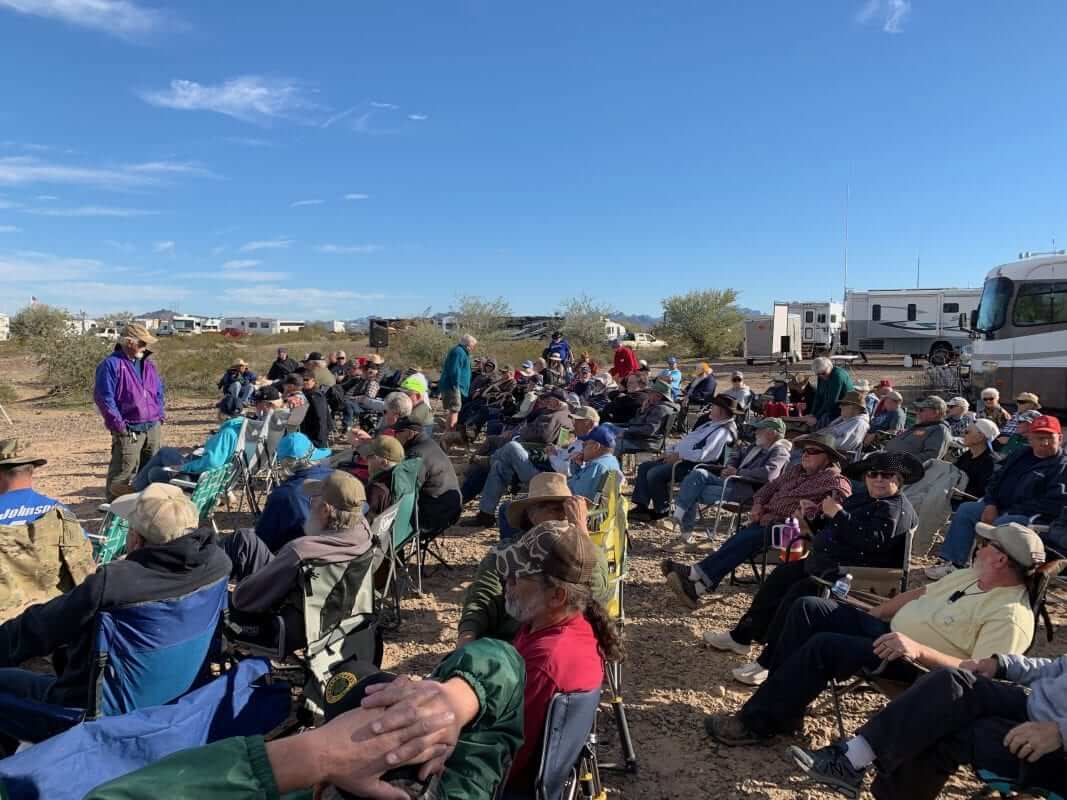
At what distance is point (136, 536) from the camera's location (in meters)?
2.58

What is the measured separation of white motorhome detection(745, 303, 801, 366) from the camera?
2714 centimetres

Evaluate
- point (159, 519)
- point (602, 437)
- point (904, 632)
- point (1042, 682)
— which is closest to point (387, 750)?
point (159, 519)

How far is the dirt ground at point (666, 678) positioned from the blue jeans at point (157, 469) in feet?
2.13

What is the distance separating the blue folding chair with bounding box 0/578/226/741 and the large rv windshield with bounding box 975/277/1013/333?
13.6 m

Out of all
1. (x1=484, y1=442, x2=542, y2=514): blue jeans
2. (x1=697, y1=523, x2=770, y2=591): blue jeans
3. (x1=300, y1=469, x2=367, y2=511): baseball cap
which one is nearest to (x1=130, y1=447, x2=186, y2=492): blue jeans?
(x1=484, y1=442, x2=542, y2=514): blue jeans

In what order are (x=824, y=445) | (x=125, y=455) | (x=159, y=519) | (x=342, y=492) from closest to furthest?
(x=159, y=519) < (x=342, y=492) < (x=824, y=445) < (x=125, y=455)

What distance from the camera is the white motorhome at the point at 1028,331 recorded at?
11.7 metres

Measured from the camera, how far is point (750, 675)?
3520 mm

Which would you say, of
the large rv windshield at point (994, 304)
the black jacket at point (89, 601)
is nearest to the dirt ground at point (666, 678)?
the black jacket at point (89, 601)

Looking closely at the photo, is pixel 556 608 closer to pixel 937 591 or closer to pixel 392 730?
pixel 392 730

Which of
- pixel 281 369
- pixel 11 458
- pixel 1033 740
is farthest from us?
pixel 281 369

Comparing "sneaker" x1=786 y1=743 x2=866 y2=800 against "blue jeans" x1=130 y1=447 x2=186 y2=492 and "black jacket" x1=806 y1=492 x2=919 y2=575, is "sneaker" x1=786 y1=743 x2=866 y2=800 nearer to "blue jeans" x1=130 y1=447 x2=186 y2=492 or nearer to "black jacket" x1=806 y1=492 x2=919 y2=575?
"black jacket" x1=806 y1=492 x2=919 y2=575

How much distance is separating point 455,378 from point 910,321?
21.5 metres

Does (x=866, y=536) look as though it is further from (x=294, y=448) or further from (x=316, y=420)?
(x=316, y=420)
